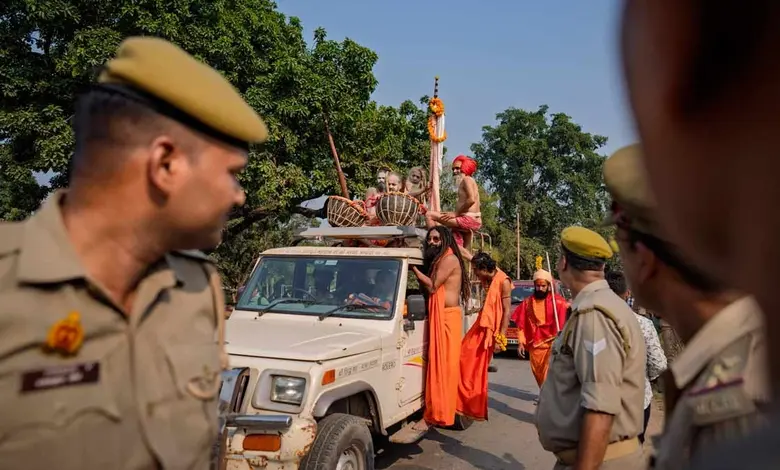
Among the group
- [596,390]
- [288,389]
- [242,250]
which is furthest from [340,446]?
[242,250]

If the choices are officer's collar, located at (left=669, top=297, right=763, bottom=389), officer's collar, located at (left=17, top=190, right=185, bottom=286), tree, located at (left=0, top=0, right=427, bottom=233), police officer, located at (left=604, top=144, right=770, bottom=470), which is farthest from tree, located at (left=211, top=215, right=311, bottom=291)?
officer's collar, located at (left=669, top=297, right=763, bottom=389)

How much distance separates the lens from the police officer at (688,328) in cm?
110

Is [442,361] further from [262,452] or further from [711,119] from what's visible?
[711,119]

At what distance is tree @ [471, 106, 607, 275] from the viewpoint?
38844 mm

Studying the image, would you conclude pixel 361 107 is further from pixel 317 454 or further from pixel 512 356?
pixel 317 454

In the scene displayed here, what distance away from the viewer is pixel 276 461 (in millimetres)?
3514

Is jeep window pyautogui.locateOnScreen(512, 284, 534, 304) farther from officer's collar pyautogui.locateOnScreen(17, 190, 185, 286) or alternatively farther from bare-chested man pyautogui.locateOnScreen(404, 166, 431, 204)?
officer's collar pyautogui.locateOnScreen(17, 190, 185, 286)

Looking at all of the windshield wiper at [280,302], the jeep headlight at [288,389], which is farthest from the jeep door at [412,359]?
the jeep headlight at [288,389]

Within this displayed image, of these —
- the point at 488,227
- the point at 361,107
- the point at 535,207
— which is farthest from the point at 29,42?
the point at 535,207

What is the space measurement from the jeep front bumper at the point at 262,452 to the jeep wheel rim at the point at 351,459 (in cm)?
47

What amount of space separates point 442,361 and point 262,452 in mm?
2359

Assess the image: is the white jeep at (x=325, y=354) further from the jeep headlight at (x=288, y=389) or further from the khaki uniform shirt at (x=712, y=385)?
the khaki uniform shirt at (x=712, y=385)

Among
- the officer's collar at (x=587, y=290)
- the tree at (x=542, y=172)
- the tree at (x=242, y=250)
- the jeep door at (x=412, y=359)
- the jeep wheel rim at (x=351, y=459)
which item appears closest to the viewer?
the officer's collar at (x=587, y=290)

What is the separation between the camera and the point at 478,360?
6.03 m
